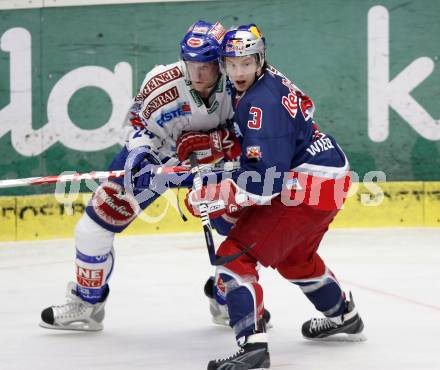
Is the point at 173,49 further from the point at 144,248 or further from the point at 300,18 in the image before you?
the point at 144,248

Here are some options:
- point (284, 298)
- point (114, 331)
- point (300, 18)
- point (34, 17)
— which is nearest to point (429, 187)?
point (300, 18)

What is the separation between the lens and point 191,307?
4664 millimetres

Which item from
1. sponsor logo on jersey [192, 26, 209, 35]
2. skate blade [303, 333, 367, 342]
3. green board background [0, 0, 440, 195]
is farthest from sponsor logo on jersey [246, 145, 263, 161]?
green board background [0, 0, 440, 195]

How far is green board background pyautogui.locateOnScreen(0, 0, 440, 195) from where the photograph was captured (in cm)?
665

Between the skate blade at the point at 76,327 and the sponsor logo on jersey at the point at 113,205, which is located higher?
the sponsor logo on jersey at the point at 113,205

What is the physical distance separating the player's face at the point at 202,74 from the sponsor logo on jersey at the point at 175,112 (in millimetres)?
128

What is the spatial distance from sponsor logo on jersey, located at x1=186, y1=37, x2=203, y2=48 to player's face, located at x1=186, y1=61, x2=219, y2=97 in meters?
0.08

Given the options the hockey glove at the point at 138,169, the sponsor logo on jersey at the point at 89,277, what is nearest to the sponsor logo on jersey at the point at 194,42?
the hockey glove at the point at 138,169

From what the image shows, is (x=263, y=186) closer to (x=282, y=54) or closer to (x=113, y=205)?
(x=113, y=205)

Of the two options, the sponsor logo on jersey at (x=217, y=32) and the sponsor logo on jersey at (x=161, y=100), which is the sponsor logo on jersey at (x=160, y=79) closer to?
the sponsor logo on jersey at (x=161, y=100)

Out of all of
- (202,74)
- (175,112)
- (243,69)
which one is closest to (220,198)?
(243,69)

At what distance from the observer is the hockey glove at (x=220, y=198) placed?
3.46 meters

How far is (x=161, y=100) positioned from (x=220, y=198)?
0.77 metres

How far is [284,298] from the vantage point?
4.79 metres
